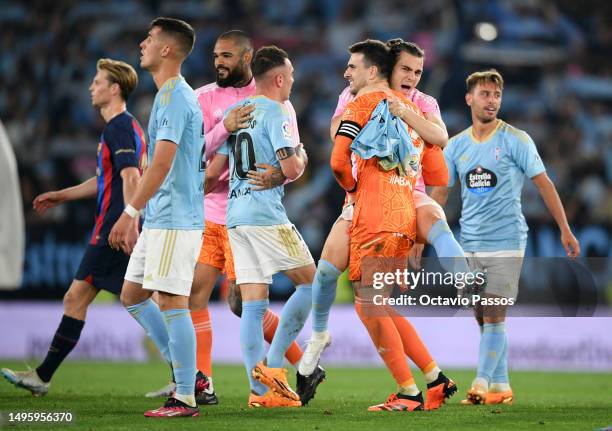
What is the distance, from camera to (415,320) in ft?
41.3

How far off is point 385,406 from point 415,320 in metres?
6.35

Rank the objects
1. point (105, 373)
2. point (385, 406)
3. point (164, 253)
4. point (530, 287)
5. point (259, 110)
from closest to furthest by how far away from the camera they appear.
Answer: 1. point (164, 253)
2. point (385, 406)
3. point (259, 110)
4. point (105, 373)
5. point (530, 287)

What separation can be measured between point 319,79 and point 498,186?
10.2 meters

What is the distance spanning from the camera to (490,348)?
7324 millimetres

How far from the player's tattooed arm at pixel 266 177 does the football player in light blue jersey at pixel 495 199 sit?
5.73ft

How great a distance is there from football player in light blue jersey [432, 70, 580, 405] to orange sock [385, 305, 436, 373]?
111cm

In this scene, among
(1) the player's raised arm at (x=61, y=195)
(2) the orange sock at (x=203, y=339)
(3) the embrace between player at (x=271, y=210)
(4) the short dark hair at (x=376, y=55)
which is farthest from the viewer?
(1) the player's raised arm at (x=61, y=195)

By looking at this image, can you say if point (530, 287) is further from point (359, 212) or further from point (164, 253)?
point (164, 253)

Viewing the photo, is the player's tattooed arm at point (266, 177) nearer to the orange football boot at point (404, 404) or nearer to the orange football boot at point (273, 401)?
Answer: the orange football boot at point (273, 401)

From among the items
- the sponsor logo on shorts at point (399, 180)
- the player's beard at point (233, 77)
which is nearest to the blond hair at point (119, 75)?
the player's beard at point (233, 77)

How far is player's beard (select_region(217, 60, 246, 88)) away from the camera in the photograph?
7.37 m

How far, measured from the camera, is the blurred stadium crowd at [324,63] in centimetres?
1656

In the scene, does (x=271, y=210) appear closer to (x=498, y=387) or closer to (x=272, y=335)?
(x=272, y=335)

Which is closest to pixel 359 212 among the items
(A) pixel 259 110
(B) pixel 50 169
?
(A) pixel 259 110
